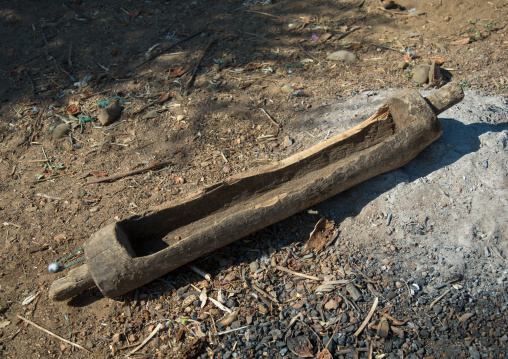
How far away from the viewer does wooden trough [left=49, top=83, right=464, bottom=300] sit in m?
3.41

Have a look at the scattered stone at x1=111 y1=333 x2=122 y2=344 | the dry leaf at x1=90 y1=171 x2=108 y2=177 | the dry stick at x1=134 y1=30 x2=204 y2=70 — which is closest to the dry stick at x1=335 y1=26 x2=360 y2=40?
the dry stick at x1=134 y1=30 x2=204 y2=70

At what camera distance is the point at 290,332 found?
327 centimetres

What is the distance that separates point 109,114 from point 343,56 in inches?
136

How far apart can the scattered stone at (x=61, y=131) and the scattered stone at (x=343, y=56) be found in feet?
12.6

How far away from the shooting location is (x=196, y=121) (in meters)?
5.30

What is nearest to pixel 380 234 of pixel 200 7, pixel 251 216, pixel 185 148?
pixel 251 216

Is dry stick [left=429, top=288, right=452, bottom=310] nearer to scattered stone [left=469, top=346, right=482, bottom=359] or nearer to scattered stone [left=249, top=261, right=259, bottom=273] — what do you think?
scattered stone [left=469, top=346, right=482, bottom=359]

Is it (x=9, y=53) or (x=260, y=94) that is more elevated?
(x=9, y=53)

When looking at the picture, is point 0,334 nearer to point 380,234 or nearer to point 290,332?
point 290,332

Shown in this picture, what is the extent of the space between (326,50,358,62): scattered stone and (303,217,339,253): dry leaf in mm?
3078

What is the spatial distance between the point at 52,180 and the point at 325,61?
13.3ft

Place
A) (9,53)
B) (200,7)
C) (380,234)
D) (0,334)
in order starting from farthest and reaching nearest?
(200,7)
(9,53)
(380,234)
(0,334)

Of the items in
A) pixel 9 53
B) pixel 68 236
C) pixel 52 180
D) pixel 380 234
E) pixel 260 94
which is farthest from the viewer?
pixel 9 53

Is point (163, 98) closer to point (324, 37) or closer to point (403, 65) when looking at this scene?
point (324, 37)
